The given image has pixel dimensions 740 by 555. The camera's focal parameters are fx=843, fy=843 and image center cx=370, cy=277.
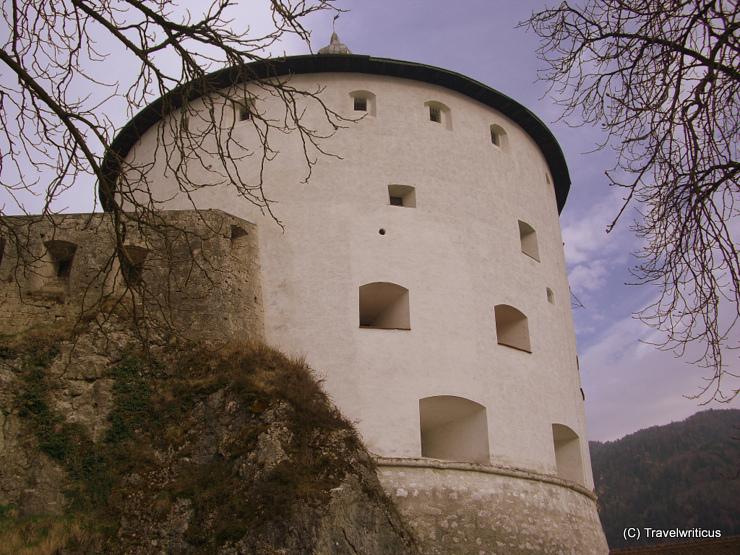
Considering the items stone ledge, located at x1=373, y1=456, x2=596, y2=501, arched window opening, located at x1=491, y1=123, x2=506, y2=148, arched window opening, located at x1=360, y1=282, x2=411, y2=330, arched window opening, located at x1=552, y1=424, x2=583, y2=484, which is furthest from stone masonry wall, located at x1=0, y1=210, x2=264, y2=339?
arched window opening, located at x1=552, y1=424, x2=583, y2=484

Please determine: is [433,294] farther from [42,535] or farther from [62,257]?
[42,535]

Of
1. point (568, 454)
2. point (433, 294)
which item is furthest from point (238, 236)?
point (568, 454)

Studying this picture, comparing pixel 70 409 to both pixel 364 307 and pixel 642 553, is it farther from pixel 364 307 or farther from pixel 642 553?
pixel 642 553

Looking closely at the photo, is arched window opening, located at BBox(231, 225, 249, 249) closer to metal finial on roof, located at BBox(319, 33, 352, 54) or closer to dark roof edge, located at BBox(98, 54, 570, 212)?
dark roof edge, located at BBox(98, 54, 570, 212)

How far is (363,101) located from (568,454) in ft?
24.5

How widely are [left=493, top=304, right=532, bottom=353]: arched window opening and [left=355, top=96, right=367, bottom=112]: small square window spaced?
174 inches

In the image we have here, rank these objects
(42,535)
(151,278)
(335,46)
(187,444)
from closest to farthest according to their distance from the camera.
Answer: (42,535), (187,444), (151,278), (335,46)

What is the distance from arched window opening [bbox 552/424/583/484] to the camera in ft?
49.4

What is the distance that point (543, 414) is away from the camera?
14.2 meters

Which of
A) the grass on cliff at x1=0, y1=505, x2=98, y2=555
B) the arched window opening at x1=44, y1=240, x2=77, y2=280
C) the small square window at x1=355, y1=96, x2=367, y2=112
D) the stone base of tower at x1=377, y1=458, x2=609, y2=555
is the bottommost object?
the grass on cliff at x1=0, y1=505, x2=98, y2=555

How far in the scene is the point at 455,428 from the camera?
13883 millimetres

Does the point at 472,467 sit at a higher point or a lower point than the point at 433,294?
lower

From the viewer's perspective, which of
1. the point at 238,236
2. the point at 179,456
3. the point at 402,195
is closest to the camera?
the point at 179,456

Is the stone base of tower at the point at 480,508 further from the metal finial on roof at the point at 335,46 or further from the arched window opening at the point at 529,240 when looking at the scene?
the metal finial on roof at the point at 335,46
